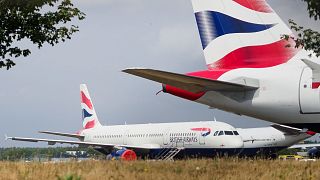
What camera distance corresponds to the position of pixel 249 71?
1739 centimetres

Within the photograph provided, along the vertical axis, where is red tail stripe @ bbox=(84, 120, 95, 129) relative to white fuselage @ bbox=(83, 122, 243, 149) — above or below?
above

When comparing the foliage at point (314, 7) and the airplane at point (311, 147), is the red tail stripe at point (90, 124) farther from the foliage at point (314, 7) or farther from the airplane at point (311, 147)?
the foliage at point (314, 7)

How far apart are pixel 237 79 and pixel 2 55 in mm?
7028

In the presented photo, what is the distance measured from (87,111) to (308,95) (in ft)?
164

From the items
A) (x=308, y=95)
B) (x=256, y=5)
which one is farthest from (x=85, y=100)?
(x=308, y=95)

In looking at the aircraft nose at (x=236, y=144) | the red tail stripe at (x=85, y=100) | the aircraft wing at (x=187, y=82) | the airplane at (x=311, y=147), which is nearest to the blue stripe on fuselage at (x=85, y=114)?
the red tail stripe at (x=85, y=100)

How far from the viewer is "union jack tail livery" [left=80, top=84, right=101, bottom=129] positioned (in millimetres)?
62781

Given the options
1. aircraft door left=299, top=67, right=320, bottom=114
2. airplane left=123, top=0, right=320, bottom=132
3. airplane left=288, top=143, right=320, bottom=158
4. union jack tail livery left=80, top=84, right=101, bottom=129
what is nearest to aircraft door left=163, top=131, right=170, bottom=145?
airplane left=288, top=143, right=320, bottom=158

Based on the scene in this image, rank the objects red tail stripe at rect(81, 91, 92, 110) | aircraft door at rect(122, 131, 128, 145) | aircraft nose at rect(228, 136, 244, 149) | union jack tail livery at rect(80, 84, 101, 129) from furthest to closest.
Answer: red tail stripe at rect(81, 91, 92, 110)
union jack tail livery at rect(80, 84, 101, 129)
aircraft door at rect(122, 131, 128, 145)
aircraft nose at rect(228, 136, 244, 149)

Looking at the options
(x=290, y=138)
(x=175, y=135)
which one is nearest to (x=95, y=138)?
(x=175, y=135)

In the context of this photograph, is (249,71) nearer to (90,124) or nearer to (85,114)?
(90,124)

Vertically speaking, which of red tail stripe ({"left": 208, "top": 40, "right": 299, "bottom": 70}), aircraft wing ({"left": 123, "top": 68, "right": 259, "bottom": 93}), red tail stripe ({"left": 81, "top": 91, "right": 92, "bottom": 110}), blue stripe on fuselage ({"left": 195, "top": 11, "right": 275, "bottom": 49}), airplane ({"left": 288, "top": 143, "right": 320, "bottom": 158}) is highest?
red tail stripe ({"left": 81, "top": 91, "right": 92, "bottom": 110})

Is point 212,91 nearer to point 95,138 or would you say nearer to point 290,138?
point 290,138

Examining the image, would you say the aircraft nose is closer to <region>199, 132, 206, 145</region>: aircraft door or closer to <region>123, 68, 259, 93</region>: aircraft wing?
<region>199, 132, 206, 145</region>: aircraft door
